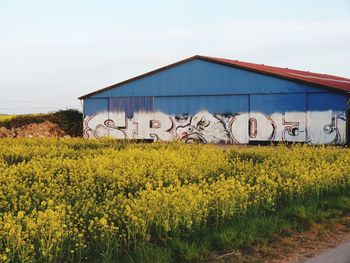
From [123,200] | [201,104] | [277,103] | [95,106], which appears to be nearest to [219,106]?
[201,104]

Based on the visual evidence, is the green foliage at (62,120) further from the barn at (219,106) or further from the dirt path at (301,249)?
the dirt path at (301,249)

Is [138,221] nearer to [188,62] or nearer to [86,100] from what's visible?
[188,62]

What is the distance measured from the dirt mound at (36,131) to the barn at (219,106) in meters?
3.70

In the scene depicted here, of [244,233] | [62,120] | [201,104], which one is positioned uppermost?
[201,104]

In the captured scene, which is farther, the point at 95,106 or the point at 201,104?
the point at 95,106

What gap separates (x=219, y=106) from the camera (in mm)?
31094

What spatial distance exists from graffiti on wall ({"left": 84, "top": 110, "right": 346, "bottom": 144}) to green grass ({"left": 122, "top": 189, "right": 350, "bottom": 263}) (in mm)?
17697

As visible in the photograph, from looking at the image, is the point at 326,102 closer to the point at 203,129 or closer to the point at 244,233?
the point at 203,129

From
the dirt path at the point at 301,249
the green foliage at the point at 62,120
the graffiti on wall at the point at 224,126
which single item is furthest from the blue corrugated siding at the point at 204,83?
the dirt path at the point at 301,249

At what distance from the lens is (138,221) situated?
7559 millimetres

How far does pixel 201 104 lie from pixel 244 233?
2439 cm

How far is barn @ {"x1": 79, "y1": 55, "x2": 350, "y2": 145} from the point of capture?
27.4 meters

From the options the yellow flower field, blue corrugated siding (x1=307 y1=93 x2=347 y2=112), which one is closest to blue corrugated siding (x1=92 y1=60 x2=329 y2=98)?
blue corrugated siding (x1=307 y1=93 x2=347 y2=112)

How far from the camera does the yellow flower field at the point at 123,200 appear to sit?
668cm
